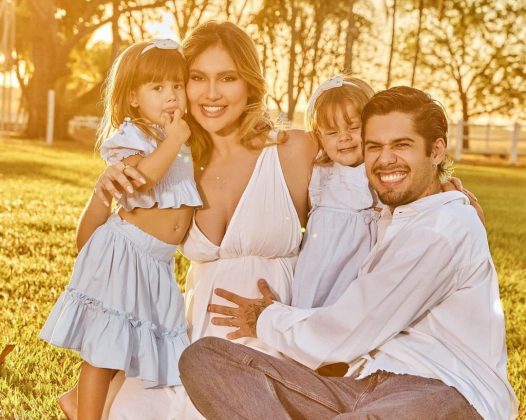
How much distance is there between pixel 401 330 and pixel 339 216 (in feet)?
3.71

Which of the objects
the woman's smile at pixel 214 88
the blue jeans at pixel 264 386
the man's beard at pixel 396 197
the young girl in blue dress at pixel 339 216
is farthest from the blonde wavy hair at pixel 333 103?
the blue jeans at pixel 264 386

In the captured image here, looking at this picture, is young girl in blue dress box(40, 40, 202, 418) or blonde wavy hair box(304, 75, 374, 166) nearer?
young girl in blue dress box(40, 40, 202, 418)

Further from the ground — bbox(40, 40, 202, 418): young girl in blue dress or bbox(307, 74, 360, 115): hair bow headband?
bbox(307, 74, 360, 115): hair bow headband

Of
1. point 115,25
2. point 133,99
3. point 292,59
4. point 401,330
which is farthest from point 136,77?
point 115,25

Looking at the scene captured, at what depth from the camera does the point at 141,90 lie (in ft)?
14.2

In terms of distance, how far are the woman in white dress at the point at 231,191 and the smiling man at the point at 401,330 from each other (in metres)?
0.84

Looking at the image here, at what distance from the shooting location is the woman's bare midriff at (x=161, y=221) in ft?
14.0

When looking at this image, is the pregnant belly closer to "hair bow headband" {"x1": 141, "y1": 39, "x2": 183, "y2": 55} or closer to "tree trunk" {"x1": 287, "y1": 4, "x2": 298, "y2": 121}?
"hair bow headband" {"x1": 141, "y1": 39, "x2": 183, "y2": 55}

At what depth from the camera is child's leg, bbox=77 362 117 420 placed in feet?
13.3

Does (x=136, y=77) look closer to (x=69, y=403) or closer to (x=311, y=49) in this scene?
(x=69, y=403)

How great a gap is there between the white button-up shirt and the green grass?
1753mm

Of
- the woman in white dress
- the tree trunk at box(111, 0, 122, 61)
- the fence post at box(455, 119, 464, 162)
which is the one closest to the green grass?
the woman in white dress

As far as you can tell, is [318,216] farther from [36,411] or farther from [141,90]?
[36,411]

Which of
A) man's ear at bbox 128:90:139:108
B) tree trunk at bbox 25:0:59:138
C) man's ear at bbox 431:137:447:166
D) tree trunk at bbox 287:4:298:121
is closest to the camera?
man's ear at bbox 431:137:447:166
